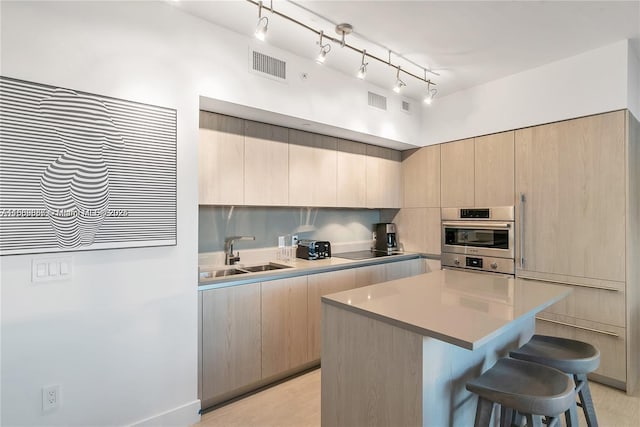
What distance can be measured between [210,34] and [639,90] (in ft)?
12.0

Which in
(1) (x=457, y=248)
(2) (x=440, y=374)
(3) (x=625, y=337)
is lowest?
(3) (x=625, y=337)

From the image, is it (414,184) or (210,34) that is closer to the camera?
(210,34)

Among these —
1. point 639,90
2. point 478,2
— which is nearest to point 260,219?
point 478,2

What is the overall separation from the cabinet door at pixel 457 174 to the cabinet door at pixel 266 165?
1888 mm

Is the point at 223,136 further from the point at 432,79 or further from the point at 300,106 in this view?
the point at 432,79

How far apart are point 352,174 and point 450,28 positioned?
1692mm

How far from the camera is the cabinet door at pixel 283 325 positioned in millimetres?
2641

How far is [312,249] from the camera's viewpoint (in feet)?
11.3

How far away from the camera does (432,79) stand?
3.40 metres

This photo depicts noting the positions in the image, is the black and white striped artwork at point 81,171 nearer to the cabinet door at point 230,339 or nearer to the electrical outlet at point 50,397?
the cabinet door at point 230,339

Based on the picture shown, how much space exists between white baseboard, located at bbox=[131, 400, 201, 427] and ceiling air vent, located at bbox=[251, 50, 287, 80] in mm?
2444

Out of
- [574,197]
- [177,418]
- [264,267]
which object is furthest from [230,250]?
[574,197]

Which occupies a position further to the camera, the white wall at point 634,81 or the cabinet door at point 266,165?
the cabinet door at point 266,165

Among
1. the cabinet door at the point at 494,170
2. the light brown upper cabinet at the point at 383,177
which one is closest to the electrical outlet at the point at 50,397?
the light brown upper cabinet at the point at 383,177
